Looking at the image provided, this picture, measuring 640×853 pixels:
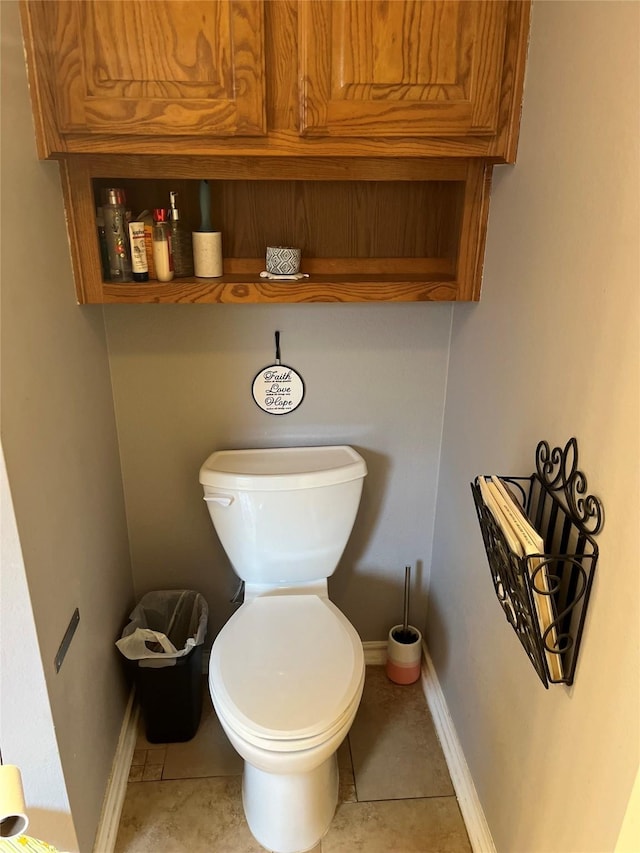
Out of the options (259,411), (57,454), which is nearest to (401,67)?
(259,411)

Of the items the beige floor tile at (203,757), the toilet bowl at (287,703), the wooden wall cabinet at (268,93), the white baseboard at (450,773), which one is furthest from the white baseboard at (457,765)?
the wooden wall cabinet at (268,93)

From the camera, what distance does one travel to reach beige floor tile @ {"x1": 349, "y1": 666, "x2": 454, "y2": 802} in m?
1.69

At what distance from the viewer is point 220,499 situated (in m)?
1.66

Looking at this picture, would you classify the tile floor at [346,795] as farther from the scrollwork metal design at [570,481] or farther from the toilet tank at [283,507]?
the scrollwork metal design at [570,481]

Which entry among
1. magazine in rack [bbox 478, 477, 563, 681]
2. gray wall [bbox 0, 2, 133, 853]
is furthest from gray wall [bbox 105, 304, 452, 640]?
magazine in rack [bbox 478, 477, 563, 681]

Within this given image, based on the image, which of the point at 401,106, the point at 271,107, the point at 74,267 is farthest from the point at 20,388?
the point at 401,106

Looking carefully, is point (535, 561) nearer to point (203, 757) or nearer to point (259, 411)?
point (259, 411)

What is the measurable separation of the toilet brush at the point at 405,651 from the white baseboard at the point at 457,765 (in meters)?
0.05

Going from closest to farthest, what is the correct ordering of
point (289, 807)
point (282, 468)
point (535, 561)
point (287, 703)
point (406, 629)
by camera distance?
point (535, 561)
point (287, 703)
point (289, 807)
point (282, 468)
point (406, 629)

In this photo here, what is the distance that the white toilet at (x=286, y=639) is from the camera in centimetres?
137

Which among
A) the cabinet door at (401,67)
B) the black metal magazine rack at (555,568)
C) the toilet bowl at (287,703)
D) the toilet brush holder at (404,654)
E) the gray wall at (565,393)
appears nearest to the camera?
the gray wall at (565,393)

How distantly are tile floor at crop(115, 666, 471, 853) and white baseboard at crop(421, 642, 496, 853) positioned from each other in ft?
0.08

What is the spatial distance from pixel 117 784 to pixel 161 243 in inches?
53.6

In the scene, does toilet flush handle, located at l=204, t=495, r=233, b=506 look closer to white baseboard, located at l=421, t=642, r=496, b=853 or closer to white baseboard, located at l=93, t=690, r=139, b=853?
white baseboard, located at l=93, t=690, r=139, b=853
